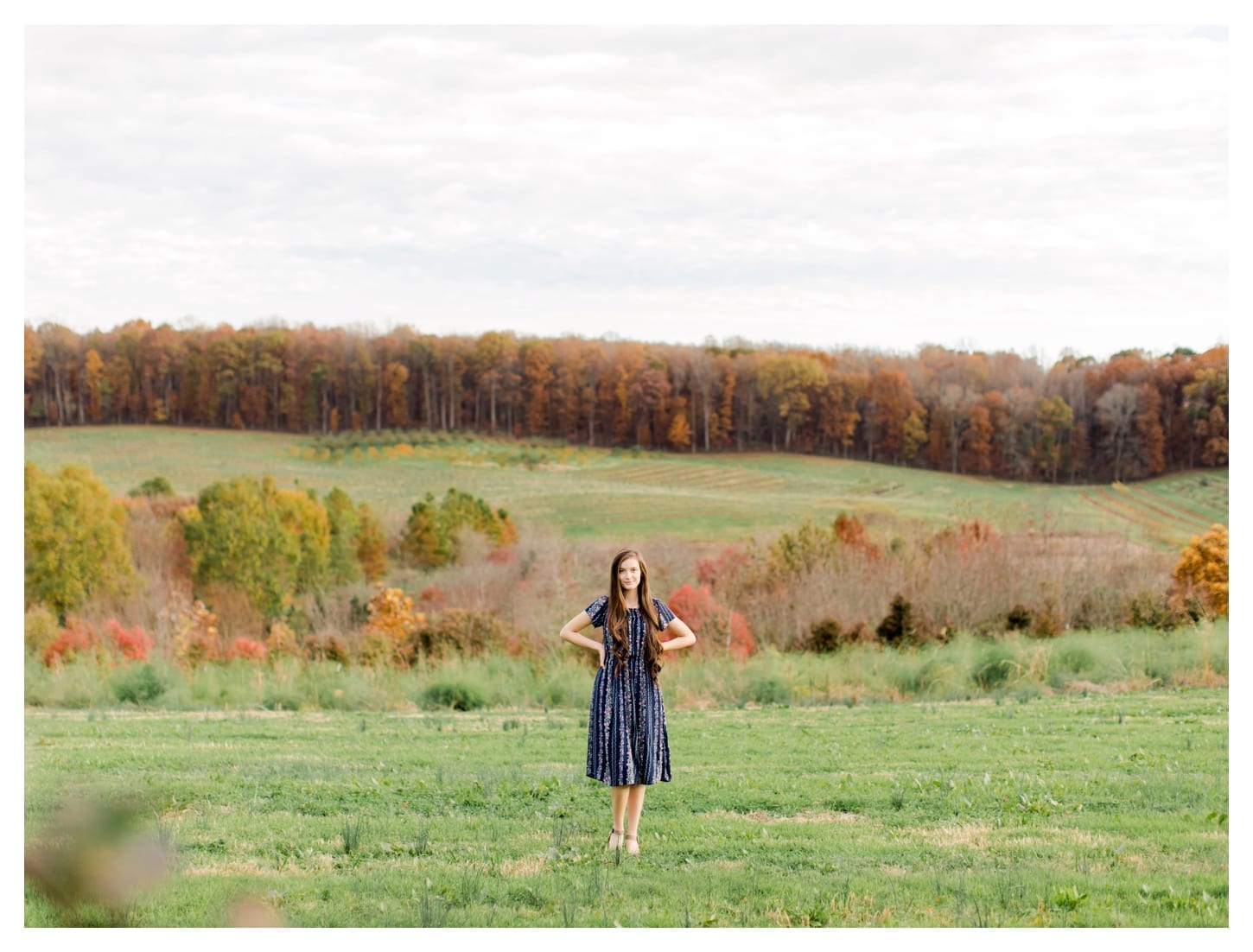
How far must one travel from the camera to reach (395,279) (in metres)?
66.1

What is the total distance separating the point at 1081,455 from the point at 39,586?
38.6 meters

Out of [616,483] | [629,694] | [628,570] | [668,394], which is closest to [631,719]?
[629,694]

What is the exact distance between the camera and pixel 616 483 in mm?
53469

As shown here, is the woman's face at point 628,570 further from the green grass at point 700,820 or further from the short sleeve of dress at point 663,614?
the green grass at point 700,820

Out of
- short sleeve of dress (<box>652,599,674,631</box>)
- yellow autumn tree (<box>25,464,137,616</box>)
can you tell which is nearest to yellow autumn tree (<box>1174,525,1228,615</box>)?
short sleeve of dress (<box>652,599,674,631</box>)

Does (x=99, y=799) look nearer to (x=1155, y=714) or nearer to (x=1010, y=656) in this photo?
(x=1155, y=714)

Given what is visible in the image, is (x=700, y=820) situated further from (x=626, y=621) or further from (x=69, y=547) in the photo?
(x=69, y=547)

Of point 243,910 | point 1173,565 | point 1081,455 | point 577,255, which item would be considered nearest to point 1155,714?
point 243,910

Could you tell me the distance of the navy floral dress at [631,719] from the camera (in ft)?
21.7

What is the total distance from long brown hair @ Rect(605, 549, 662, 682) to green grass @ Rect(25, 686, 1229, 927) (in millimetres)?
1106

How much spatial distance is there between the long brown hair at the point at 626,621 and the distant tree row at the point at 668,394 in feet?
148

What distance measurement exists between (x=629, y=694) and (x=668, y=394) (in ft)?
160

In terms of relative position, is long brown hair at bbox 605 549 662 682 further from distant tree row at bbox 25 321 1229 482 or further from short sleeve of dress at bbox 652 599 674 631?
distant tree row at bbox 25 321 1229 482

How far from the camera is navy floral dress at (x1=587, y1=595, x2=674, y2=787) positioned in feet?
21.7
